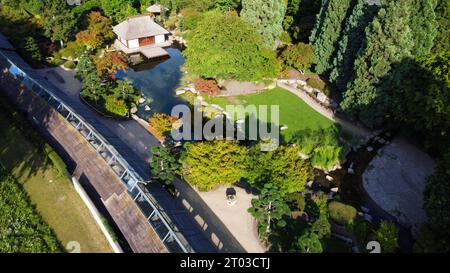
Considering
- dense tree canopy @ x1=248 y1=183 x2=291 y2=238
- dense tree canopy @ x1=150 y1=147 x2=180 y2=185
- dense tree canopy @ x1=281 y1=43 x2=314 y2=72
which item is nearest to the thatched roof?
dense tree canopy @ x1=281 y1=43 x2=314 y2=72

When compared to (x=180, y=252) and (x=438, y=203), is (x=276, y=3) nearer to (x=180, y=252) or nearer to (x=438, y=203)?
(x=438, y=203)

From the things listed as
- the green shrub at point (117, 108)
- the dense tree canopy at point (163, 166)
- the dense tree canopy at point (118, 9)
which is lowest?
the dense tree canopy at point (163, 166)

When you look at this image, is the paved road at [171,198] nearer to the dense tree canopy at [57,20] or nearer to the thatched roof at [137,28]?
the dense tree canopy at [57,20]

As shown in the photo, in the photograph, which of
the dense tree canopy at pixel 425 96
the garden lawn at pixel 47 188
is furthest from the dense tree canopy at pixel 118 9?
the dense tree canopy at pixel 425 96

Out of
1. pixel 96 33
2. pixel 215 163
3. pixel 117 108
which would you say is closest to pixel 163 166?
A: pixel 215 163

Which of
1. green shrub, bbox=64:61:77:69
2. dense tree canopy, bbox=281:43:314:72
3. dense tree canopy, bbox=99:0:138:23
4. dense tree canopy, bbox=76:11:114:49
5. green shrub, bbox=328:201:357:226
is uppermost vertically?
dense tree canopy, bbox=99:0:138:23

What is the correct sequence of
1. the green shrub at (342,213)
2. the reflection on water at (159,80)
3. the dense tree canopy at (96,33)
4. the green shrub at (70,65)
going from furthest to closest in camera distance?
the dense tree canopy at (96,33) < the green shrub at (70,65) < the reflection on water at (159,80) < the green shrub at (342,213)

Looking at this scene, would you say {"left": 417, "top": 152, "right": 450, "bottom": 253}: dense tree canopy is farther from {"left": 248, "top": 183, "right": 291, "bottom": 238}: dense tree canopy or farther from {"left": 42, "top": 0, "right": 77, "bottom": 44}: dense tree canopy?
{"left": 42, "top": 0, "right": 77, "bottom": 44}: dense tree canopy
